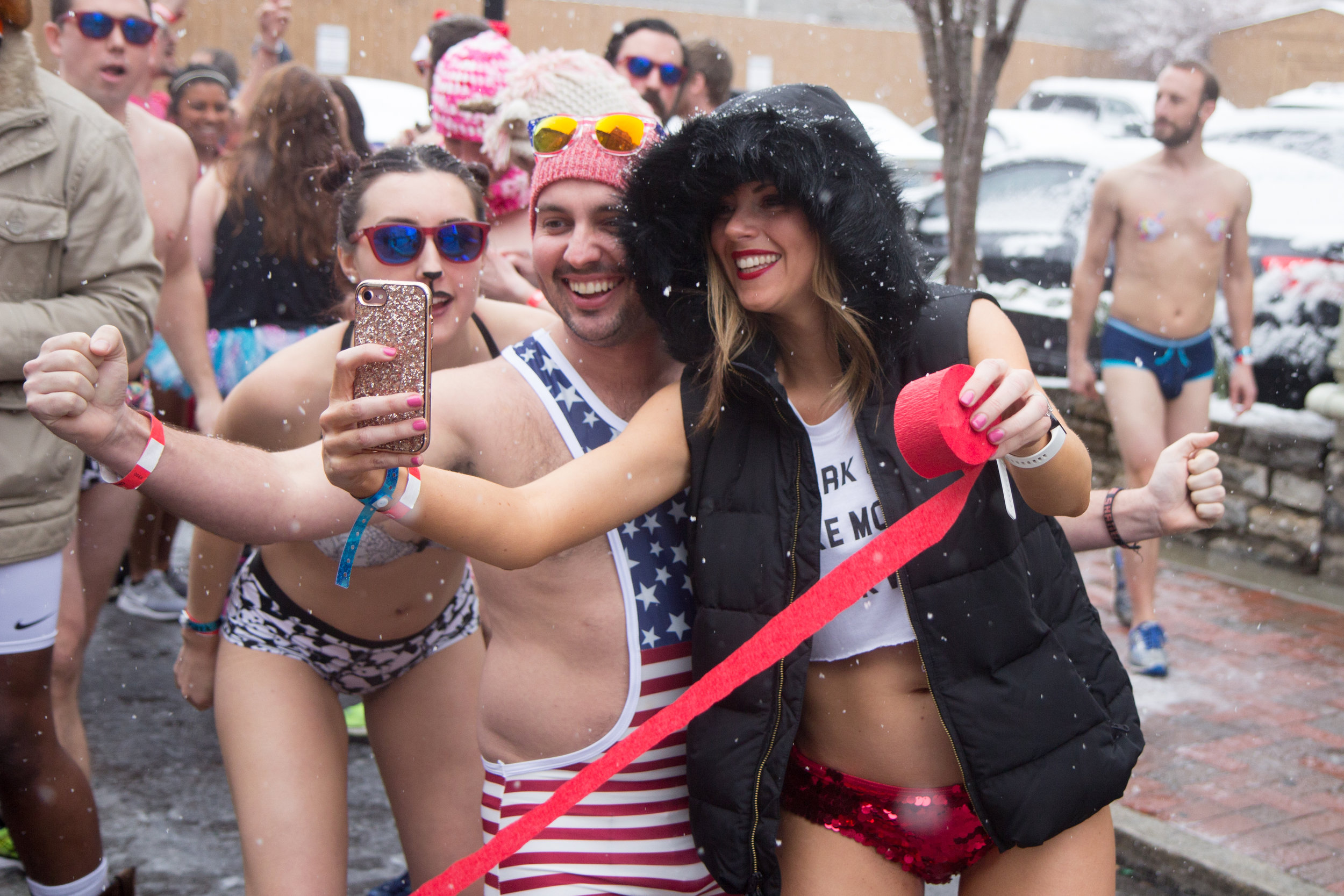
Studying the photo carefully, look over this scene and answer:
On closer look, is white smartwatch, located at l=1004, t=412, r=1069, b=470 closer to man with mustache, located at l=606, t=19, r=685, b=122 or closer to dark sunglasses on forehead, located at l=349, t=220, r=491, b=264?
dark sunglasses on forehead, located at l=349, t=220, r=491, b=264

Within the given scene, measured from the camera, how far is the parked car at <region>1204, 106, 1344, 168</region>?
9547 mm

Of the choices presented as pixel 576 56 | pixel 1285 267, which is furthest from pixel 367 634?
pixel 1285 267

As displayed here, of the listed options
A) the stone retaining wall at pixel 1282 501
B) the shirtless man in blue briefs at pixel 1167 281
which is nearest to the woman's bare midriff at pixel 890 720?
the shirtless man in blue briefs at pixel 1167 281

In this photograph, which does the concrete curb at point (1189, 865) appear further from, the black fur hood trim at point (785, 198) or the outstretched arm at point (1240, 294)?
the outstretched arm at point (1240, 294)

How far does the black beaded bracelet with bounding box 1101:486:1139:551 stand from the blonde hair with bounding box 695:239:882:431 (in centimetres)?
60

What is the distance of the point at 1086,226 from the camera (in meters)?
6.97

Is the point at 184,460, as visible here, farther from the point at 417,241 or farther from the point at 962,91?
the point at 962,91

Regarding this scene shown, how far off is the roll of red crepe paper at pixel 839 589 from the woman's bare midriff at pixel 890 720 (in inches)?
8.9

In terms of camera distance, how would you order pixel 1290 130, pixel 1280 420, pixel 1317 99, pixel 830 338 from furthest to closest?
1. pixel 1317 99
2. pixel 1290 130
3. pixel 1280 420
4. pixel 830 338

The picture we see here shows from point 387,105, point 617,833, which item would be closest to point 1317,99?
point 387,105

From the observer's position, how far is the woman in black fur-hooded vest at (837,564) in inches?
86.2

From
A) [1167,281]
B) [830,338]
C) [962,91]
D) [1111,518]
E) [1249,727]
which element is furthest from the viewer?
[962,91]

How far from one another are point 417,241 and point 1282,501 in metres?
5.44

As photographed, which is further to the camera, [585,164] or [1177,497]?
[585,164]
